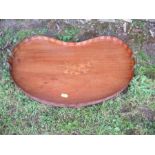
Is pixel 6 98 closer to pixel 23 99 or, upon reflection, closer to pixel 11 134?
pixel 23 99

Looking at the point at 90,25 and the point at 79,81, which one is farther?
the point at 90,25

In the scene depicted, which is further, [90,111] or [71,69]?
[71,69]

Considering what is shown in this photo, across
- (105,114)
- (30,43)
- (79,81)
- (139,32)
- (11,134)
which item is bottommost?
(11,134)

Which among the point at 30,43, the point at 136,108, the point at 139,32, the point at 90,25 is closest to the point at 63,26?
the point at 90,25

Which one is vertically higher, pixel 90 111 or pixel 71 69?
pixel 71 69

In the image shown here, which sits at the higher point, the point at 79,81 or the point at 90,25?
the point at 90,25
